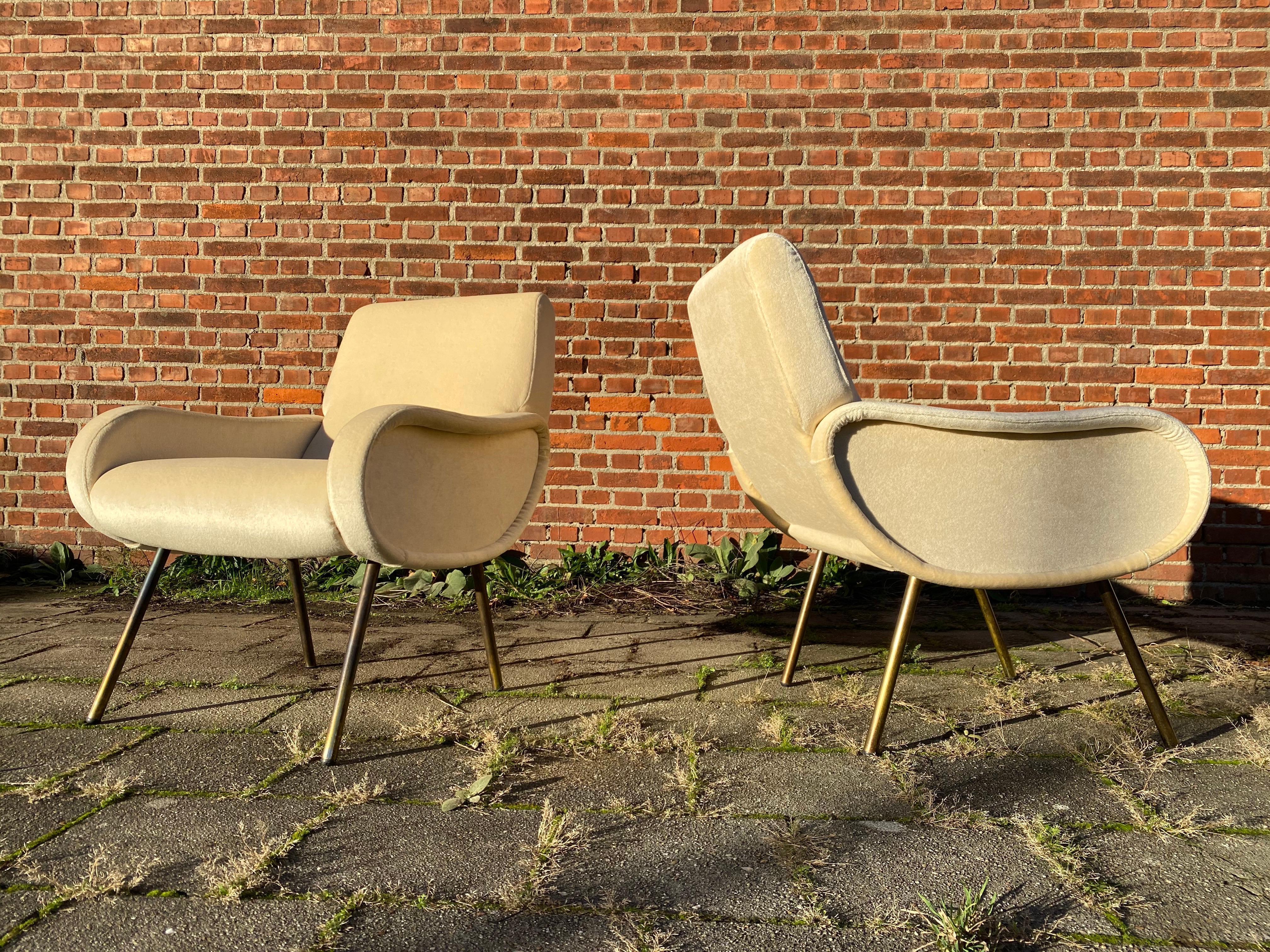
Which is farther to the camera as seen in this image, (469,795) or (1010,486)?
(1010,486)

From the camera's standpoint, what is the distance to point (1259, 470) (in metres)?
3.16

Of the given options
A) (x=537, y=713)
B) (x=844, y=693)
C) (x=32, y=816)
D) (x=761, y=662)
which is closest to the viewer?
(x=32, y=816)

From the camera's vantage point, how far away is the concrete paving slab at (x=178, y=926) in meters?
0.98

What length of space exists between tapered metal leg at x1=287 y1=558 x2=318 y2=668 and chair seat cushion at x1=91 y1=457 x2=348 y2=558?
0.43 metres

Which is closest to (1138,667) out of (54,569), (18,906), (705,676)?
(705,676)

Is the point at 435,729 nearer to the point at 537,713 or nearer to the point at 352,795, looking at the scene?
the point at 537,713

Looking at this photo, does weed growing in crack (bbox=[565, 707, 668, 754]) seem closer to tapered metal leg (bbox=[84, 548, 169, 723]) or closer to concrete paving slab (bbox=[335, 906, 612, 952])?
concrete paving slab (bbox=[335, 906, 612, 952])

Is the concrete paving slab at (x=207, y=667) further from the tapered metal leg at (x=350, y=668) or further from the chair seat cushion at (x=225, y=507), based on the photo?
the tapered metal leg at (x=350, y=668)

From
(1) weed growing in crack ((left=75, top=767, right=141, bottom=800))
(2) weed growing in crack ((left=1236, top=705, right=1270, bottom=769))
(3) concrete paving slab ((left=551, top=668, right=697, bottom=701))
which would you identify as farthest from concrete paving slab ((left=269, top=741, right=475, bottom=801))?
(2) weed growing in crack ((left=1236, top=705, right=1270, bottom=769))

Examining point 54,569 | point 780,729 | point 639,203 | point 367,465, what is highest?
point 639,203

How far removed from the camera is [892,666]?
1601 mm

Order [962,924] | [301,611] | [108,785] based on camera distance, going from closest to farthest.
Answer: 1. [962,924]
2. [108,785]
3. [301,611]

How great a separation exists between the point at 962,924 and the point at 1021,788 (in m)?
0.54

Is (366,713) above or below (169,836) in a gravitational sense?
below
